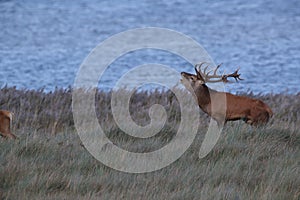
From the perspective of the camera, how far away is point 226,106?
370 inches

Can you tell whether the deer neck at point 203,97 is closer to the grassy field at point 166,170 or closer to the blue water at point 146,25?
the grassy field at point 166,170

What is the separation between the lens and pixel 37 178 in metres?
7.40

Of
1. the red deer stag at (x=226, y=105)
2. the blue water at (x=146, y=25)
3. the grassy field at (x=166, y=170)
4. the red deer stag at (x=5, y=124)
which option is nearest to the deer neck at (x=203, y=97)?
the red deer stag at (x=226, y=105)

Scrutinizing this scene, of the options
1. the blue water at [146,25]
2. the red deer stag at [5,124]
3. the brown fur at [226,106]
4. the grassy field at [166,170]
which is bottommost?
the grassy field at [166,170]

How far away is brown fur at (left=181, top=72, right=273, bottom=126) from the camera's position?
9.45m

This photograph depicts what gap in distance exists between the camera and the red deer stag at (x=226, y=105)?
9453mm

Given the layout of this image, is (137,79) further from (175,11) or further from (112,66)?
(175,11)

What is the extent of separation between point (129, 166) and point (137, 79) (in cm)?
1210

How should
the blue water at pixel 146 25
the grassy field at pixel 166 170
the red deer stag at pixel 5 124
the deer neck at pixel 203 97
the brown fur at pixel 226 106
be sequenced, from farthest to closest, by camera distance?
1. the blue water at pixel 146 25
2. the deer neck at pixel 203 97
3. the brown fur at pixel 226 106
4. the red deer stag at pixel 5 124
5. the grassy field at pixel 166 170

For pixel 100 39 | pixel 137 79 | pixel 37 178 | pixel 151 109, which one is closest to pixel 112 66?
pixel 137 79

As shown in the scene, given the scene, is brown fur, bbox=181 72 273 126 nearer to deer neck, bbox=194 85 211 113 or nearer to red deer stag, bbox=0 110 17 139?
deer neck, bbox=194 85 211 113

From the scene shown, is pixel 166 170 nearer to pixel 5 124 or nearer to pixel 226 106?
pixel 226 106

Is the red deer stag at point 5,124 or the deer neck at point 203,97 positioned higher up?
the deer neck at point 203,97

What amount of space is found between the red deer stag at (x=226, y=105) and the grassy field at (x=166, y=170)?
0.47ft
